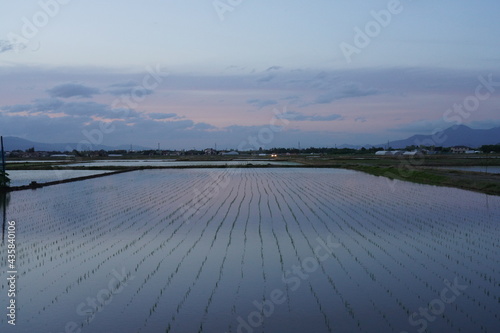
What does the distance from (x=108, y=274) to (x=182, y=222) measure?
168 inches

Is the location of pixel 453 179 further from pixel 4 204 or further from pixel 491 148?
pixel 491 148

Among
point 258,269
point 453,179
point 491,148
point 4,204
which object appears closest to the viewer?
point 258,269

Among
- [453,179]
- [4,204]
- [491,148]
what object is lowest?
[4,204]

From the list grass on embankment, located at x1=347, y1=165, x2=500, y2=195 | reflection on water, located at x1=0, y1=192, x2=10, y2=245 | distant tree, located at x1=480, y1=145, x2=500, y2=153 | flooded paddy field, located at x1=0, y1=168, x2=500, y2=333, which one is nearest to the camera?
flooded paddy field, located at x1=0, y1=168, x2=500, y2=333

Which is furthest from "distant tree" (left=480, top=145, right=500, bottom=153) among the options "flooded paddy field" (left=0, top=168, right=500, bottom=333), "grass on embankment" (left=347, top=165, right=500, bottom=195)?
"flooded paddy field" (left=0, top=168, right=500, bottom=333)

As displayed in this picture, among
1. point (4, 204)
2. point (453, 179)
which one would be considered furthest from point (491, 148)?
point (4, 204)

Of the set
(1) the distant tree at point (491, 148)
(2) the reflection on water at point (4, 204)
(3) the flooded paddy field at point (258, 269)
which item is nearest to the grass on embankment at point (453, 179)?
(3) the flooded paddy field at point (258, 269)

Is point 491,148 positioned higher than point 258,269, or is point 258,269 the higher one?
point 491,148

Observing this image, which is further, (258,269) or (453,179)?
(453,179)

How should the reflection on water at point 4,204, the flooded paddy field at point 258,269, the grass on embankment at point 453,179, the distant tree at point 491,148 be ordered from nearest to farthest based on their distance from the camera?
the flooded paddy field at point 258,269, the reflection on water at point 4,204, the grass on embankment at point 453,179, the distant tree at point 491,148

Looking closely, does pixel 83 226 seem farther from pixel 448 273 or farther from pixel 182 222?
pixel 448 273

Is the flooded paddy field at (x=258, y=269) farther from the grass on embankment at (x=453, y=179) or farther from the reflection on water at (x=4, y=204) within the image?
the grass on embankment at (x=453, y=179)

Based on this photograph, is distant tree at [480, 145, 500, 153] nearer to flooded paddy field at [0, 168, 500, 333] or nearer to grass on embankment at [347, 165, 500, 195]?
grass on embankment at [347, 165, 500, 195]

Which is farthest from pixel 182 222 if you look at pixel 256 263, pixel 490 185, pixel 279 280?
pixel 490 185
